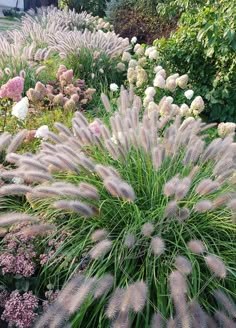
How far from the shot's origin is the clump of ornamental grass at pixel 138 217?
2.05 metres

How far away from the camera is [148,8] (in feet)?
38.3

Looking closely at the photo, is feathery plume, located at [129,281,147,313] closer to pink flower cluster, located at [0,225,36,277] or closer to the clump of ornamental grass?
the clump of ornamental grass

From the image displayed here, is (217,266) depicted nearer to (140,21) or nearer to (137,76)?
(137,76)

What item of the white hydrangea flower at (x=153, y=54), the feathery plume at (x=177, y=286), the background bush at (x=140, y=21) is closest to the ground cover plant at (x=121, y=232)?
the feathery plume at (x=177, y=286)

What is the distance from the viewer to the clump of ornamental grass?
6.72ft

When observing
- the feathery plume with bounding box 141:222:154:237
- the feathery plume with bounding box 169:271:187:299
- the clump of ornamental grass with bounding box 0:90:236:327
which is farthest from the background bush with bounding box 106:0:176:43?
the feathery plume with bounding box 169:271:187:299

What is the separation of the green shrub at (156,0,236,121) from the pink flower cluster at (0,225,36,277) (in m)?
3.36

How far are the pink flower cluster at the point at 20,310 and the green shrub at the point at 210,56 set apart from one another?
360 cm

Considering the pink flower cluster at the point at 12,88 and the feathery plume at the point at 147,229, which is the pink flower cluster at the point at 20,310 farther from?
the pink flower cluster at the point at 12,88

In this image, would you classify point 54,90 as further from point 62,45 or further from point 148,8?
point 148,8

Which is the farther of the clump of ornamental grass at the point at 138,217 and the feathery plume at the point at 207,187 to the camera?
the feathery plume at the point at 207,187

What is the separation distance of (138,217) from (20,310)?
2.23 feet

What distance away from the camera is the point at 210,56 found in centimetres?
529

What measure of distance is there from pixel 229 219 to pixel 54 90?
8.49ft
